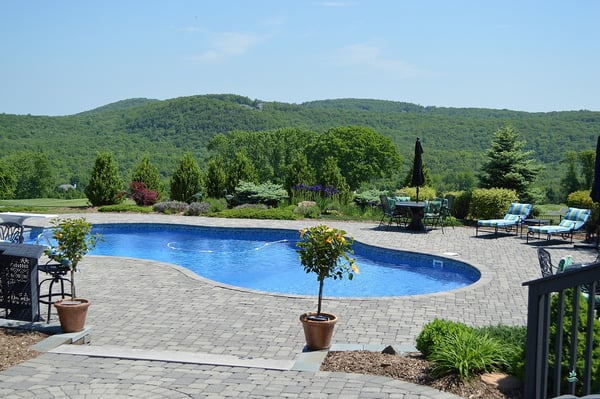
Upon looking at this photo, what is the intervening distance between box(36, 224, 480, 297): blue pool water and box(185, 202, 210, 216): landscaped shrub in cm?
212

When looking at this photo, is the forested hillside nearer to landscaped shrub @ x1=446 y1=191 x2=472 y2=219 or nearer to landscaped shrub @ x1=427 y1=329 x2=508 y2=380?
landscaped shrub @ x1=446 y1=191 x2=472 y2=219

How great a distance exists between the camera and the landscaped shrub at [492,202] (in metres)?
15.7

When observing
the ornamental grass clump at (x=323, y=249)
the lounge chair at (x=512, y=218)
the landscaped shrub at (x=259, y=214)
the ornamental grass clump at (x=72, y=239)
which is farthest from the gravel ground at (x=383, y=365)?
the landscaped shrub at (x=259, y=214)

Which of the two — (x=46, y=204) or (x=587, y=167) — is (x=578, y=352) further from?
(x=587, y=167)

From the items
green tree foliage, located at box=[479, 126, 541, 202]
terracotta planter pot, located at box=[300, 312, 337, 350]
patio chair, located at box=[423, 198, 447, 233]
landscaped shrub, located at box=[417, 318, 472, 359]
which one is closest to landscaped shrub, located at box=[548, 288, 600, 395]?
landscaped shrub, located at box=[417, 318, 472, 359]

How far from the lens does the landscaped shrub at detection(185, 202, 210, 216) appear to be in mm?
19344

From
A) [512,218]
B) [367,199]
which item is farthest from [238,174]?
[512,218]

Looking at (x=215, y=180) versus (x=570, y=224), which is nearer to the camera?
(x=570, y=224)

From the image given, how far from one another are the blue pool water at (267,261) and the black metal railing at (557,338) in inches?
250

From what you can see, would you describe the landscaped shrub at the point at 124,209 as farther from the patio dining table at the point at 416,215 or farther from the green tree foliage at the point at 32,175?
the green tree foliage at the point at 32,175

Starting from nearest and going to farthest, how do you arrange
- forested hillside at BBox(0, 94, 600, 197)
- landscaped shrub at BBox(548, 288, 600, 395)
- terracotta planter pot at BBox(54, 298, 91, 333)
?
landscaped shrub at BBox(548, 288, 600, 395), terracotta planter pot at BBox(54, 298, 91, 333), forested hillside at BBox(0, 94, 600, 197)

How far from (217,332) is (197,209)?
1345 cm

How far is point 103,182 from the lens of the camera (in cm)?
2114

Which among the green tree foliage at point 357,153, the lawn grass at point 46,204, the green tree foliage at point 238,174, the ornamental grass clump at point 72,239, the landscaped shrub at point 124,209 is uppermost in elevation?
the green tree foliage at point 357,153
